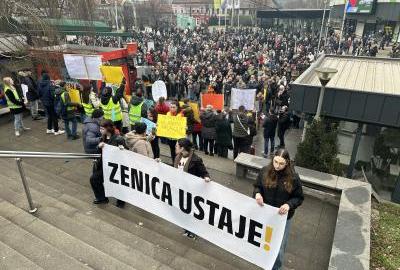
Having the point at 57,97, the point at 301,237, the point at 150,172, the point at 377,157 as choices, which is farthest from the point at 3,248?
the point at 377,157

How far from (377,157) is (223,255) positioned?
5.91 metres

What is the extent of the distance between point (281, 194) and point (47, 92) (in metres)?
8.13

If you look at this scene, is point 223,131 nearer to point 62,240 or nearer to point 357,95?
point 357,95

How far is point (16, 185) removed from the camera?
6059 mm

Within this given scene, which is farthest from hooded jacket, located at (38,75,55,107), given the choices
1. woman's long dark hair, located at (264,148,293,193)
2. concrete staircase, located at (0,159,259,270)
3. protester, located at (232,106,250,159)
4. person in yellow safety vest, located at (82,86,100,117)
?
woman's long dark hair, located at (264,148,293,193)

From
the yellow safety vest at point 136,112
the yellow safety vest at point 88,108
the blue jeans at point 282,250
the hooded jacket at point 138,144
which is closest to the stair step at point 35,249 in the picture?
the hooded jacket at point 138,144

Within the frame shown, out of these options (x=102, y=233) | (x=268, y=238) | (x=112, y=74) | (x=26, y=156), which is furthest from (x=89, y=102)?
(x=268, y=238)

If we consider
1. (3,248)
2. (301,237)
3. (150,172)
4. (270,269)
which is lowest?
(301,237)

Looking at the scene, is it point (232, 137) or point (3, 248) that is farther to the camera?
point (232, 137)

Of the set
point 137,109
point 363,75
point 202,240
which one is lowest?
point 202,240

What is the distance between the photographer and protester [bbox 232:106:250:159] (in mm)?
9031

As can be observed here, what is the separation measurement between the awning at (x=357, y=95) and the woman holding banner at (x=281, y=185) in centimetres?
497

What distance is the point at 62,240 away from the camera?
4.44 metres

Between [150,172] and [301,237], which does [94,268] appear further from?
[301,237]
